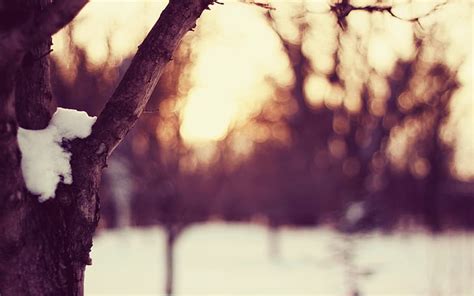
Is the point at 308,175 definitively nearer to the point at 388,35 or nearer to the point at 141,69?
the point at 388,35

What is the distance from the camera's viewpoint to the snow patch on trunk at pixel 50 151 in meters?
3.46

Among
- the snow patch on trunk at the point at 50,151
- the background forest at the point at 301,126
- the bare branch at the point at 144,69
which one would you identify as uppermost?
the background forest at the point at 301,126

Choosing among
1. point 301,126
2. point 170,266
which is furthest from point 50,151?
point 301,126

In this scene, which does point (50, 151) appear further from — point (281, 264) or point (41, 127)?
point (281, 264)

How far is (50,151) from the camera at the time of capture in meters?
3.59

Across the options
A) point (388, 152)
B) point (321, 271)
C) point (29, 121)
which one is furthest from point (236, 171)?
point (29, 121)

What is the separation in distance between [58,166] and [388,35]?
54.3 feet

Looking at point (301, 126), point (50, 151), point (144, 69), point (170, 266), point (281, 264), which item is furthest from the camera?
point (301, 126)

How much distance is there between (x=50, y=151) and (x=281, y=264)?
13.8 metres

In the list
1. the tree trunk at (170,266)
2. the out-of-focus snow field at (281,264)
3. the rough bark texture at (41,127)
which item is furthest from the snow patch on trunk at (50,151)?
the tree trunk at (170,266)

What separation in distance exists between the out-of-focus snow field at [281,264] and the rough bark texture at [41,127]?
5695 mm

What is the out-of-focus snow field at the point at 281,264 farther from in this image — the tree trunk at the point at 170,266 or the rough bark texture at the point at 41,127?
the rough bark texture at the point at 41,127

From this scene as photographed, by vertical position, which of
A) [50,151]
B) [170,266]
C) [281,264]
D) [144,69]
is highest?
[281,264]

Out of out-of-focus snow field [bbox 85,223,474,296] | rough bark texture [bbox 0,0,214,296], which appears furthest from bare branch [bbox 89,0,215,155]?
out-of-focus snow field [bbox 85,223,474,296]
